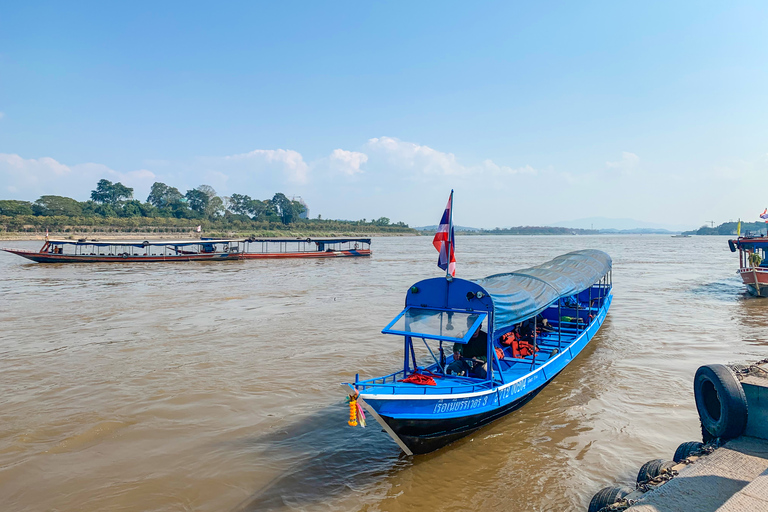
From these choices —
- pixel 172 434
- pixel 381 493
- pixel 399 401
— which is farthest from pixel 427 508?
pixel 172 434

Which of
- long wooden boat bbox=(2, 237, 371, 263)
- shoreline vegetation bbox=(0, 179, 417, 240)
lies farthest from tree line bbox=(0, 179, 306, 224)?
long wooden boat bbox=(2, 237, 371, 263)

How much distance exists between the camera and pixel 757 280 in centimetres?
2252

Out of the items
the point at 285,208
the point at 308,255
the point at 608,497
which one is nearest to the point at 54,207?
the point at 285,208

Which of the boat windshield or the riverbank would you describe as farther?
the riverbank

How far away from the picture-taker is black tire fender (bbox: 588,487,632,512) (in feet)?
17.4

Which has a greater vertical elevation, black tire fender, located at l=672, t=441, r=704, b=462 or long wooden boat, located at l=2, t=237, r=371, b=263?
long wooden boat, located at l=2, t=237, r=371, b=263

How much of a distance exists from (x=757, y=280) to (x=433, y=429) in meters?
23.7

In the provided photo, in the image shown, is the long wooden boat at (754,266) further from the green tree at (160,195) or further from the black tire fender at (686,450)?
the green tree at (160,195)

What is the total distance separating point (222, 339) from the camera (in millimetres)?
14734

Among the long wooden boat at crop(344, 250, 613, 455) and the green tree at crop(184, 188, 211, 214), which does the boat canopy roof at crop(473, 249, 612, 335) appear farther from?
the green tree at crop(184, 188, 211, 214)

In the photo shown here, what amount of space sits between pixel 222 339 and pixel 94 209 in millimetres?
111055

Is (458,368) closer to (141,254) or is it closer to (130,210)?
(141,254)

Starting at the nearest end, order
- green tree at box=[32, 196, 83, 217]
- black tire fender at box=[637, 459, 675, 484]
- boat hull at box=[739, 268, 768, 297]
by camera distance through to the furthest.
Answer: black tire fender at box=[637, 459, 675, 484], boat hull at box=[739, 268, 768, 297], green tree at box=[32, 196, 83, 217]

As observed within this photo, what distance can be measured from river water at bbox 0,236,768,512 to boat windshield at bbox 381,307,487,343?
1.75 meters
